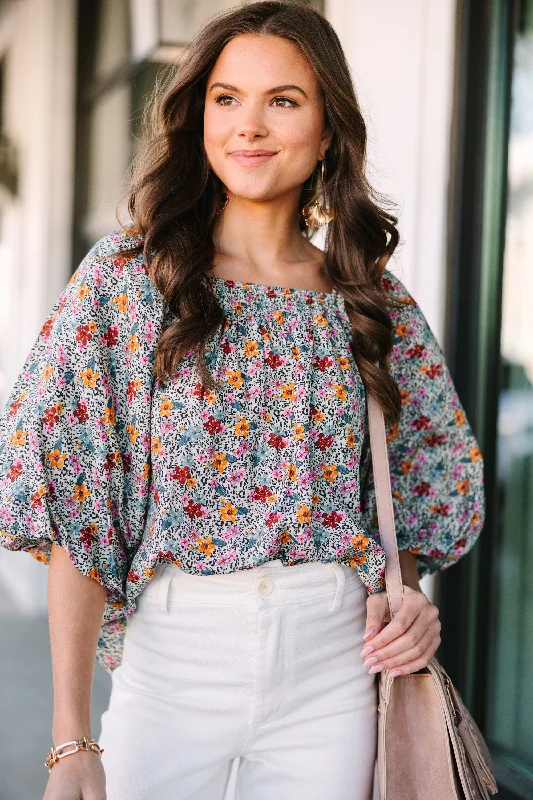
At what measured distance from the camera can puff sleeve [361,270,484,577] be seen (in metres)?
2.13

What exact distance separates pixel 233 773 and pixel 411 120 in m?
2.24

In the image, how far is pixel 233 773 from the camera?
179 cm

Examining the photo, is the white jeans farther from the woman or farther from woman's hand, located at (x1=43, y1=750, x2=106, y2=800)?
woman's hand, located at (x1=43, y1=750, x2=106, y2=800)

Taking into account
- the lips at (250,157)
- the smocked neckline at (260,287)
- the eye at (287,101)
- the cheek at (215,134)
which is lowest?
the smocked neckline at (260,287)

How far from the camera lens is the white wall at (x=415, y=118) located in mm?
3092

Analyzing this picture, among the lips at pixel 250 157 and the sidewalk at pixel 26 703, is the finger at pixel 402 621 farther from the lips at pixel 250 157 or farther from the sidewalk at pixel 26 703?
the sidewalk at pixel 26 703

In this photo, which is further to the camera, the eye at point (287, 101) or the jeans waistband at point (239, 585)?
the eye at point (287, 101)

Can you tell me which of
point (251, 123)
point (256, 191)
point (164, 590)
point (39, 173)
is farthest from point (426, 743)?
point (39, 173)

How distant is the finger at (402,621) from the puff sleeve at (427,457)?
288 millimetres

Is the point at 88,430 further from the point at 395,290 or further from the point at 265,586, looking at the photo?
the point at 395,290

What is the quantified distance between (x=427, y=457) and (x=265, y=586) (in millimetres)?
631

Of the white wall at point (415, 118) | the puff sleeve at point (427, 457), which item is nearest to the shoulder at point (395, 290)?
the puff sleeve at point (427, 457)

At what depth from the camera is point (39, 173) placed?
5.72m

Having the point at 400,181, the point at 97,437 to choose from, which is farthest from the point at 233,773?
the point at 400,181
